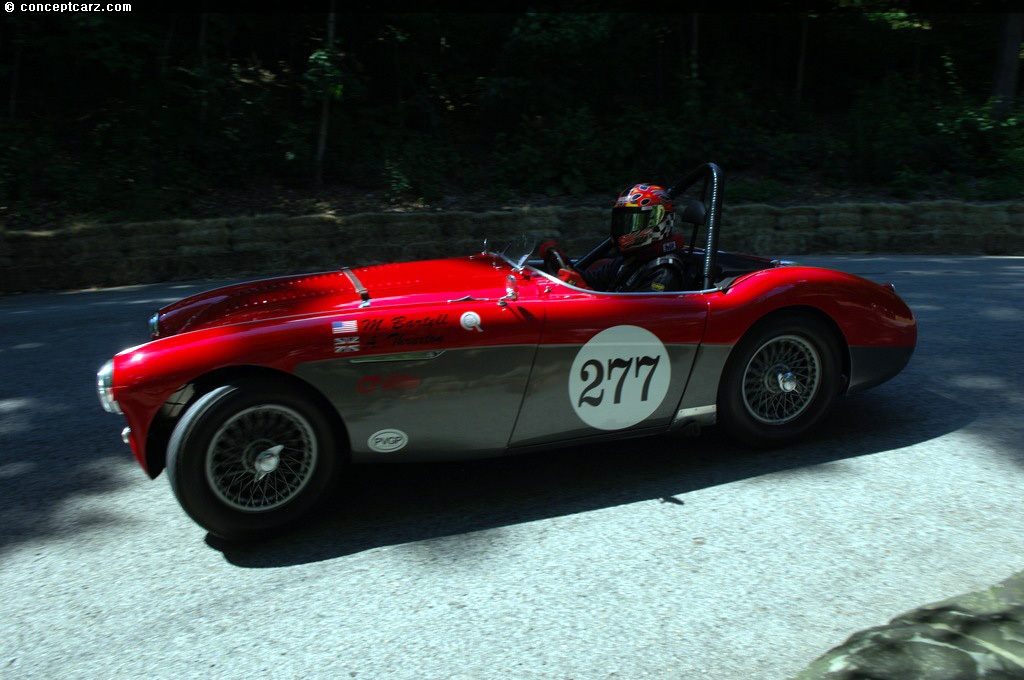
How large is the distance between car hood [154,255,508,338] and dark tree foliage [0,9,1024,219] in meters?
8.12

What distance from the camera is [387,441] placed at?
3.53m

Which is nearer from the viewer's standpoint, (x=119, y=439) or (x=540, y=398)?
(x=540, y=398)

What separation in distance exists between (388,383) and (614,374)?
1.01 meters

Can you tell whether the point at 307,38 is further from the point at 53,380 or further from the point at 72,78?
the point at 53,380

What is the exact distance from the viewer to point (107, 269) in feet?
33.4

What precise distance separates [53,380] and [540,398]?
12.0ft

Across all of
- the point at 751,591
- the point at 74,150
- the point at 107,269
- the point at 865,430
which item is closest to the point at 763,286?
the point at 865,430

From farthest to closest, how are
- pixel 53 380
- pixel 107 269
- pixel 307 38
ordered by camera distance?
1. pixel 307 38
2. pixel 107 269
3. pixel 53 380

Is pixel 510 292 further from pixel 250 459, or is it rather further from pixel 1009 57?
pixel 1009 57

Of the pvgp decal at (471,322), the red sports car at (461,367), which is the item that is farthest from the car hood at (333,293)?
the pvgp decal at (471,322)

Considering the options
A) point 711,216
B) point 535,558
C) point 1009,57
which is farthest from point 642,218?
point 1009,57

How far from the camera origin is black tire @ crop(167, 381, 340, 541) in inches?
128

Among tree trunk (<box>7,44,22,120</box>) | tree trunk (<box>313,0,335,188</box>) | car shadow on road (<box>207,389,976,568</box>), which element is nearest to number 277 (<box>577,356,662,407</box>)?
car shadow on road (<box>207,389,976,568</box>)

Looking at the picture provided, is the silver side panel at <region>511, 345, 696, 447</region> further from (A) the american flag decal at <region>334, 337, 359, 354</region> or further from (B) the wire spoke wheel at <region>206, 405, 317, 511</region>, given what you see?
(B) the wire spoke wheel at <region>206, 405, 317, 511</region>
